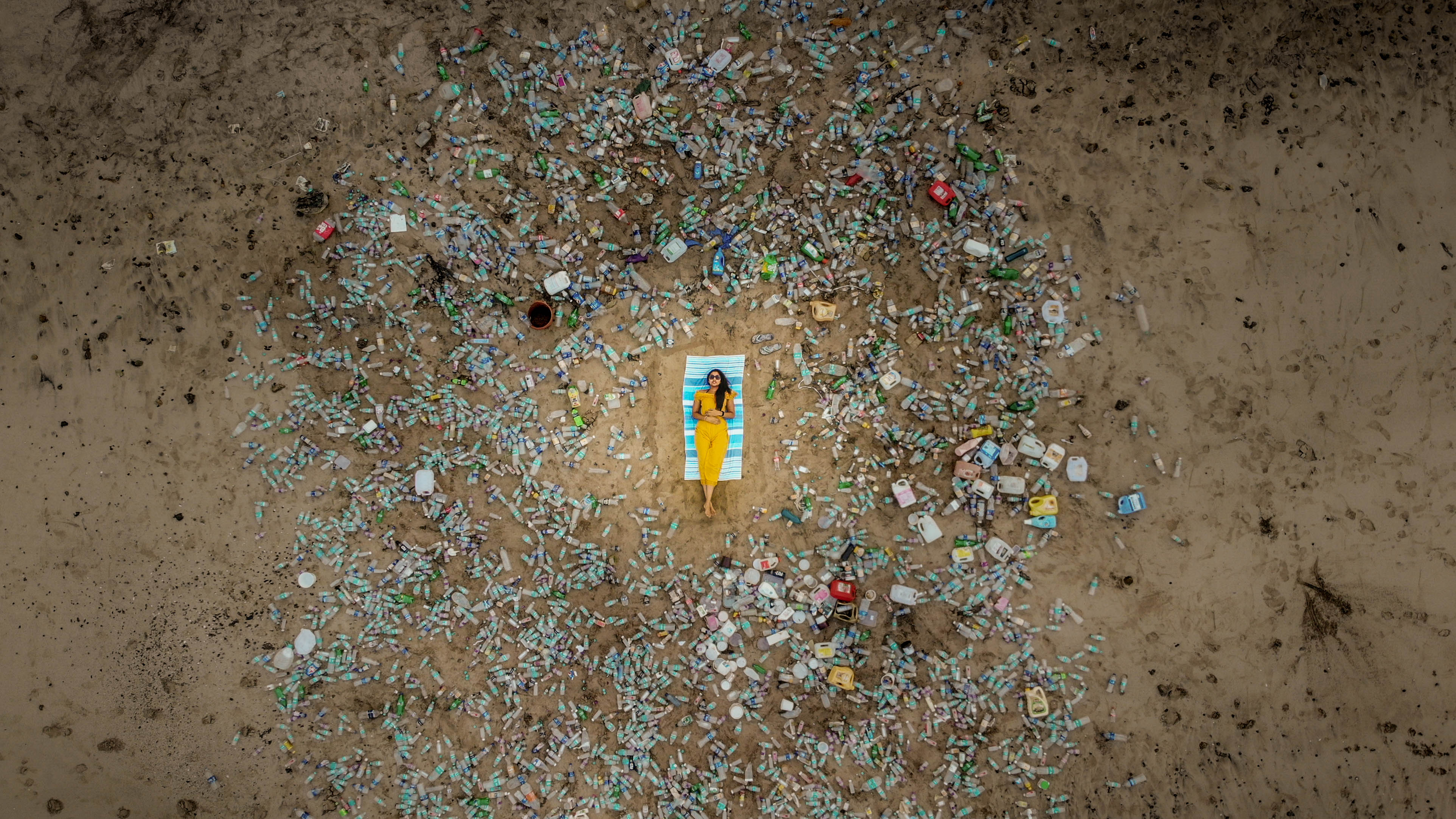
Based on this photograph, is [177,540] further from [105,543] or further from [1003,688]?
[1003,688]

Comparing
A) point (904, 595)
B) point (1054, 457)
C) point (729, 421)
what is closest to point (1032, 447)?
point (1054, 457)

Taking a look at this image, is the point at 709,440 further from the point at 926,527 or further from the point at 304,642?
the point at 304,642

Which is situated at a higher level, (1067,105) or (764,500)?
(1067,105)

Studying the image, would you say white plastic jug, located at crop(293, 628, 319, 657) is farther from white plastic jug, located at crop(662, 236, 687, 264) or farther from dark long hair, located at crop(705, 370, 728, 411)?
white plastic jug, located at crop(662, 236, 687, 264)

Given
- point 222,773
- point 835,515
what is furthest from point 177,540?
point 835,515

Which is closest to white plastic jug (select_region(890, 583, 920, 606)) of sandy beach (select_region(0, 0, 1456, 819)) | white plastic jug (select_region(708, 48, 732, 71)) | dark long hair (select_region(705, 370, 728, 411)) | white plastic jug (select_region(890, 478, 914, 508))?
white plastic jug (select_region(890, 478, 914, 508))

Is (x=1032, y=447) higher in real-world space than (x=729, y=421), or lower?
lower
